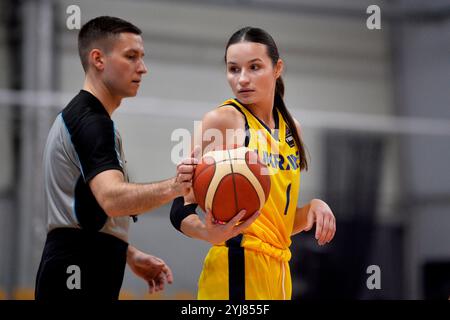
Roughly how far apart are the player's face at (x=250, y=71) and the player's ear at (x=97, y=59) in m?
0.32

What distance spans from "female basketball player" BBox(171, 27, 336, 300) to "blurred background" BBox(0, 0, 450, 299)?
1.71 metres

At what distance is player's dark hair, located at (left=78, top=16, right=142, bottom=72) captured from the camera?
1890mm

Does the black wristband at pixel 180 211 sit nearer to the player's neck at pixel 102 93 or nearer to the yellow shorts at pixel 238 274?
the yellow shorts at pixel 238 274

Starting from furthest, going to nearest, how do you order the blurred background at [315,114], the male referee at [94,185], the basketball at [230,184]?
the blurred background at [315,114] < the male referee at [94,185] < the basketball at [230,184]

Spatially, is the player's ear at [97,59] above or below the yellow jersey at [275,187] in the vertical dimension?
above

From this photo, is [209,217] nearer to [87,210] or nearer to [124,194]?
[124,194]

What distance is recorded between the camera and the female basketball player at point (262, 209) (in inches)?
71.5

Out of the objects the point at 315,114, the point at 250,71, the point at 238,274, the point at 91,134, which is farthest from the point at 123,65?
the point at 315,114

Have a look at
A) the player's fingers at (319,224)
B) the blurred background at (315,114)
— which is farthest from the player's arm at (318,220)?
the blurred background at (315,114)

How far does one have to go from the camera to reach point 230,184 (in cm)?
163

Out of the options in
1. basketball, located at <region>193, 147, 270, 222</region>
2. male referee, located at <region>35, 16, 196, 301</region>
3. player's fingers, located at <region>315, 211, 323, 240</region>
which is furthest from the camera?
player's fingers, located at <region>315, 211, 323, 240</region>

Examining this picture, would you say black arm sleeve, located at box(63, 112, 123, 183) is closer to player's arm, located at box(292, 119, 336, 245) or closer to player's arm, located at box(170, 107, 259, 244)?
player's arm, located at box(170, 107, 259, 244)

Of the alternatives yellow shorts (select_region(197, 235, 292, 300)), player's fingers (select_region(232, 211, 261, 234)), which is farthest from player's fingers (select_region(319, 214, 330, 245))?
player's fingers (select_region(232, 211, 261, 234))
